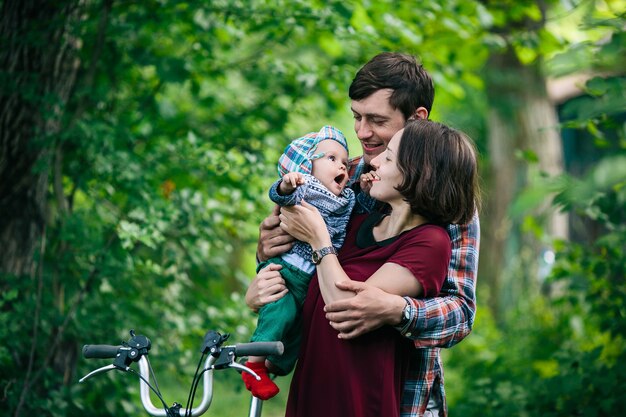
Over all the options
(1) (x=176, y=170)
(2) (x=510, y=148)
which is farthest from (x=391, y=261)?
(2) (x=510, y=148)

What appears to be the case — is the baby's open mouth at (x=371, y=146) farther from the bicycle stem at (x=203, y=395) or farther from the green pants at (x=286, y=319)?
the bicycle stem at (x=203, y=395)

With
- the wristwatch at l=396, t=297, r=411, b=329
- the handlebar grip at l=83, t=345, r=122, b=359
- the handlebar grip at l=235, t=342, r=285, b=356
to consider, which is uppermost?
the handlebar grip at l=235, t=342, r=285, b=356

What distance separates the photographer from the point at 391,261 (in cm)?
241

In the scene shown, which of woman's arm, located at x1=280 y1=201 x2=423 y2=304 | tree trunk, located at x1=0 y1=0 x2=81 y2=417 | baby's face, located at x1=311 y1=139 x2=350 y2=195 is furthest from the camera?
tree trunk, located at x1=0 y1=0 x2=81 y2=417

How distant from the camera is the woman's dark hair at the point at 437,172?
2.43 meters

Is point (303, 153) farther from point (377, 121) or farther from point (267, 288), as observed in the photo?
point (267, 288)

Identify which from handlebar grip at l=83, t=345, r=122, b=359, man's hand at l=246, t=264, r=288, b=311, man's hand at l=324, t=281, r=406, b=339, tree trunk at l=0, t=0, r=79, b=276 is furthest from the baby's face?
tree trunk at l=0, t=0, r=79, b=276

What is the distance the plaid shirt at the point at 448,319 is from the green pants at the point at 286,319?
0.41 metres

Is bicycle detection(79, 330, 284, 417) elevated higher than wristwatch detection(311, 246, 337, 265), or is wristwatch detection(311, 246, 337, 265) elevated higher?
wristwatch detection(311, 246, 337, 265)

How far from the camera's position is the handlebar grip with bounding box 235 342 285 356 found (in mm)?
2271

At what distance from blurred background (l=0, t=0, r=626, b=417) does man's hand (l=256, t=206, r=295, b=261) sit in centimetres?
113

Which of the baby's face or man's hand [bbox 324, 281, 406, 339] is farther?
the baby's face

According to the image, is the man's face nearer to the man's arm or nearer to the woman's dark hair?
the woman's dark hair

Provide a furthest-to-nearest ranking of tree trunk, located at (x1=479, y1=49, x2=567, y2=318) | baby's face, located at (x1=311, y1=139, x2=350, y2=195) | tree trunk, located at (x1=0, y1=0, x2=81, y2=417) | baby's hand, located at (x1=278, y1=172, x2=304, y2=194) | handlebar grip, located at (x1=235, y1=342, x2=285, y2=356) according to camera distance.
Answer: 1. tree trunk, located at (x1=479, y1=49, x2=567, y2=318)
2. tree trunk, located at (x1=0, y1=0, x2=81, y2=417)
3. baby's face, located at (x1=311, y1=139, x2=350, y2=195)
4. baby's hand, located at (x1=278, y1=172, x2=304, y2=194)
5. handlebar grip, located at (x1=235, y1=342, x2=285, y2=356)
